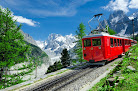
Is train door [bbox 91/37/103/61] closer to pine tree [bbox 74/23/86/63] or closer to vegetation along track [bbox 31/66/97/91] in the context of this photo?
vegetation along track [bbox 31/66/97/91]

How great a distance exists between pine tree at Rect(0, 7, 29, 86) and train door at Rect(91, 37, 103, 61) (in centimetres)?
765

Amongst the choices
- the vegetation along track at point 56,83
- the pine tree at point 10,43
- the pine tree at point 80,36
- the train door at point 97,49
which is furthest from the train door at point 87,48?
the pine tree at point 80,36

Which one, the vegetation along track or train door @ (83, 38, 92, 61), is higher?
train door @ (83, 38, 92, 61)

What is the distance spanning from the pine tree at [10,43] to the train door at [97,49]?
301 inches

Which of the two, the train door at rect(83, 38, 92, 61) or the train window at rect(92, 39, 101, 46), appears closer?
the train window at rect(92, 39, 101, 46)

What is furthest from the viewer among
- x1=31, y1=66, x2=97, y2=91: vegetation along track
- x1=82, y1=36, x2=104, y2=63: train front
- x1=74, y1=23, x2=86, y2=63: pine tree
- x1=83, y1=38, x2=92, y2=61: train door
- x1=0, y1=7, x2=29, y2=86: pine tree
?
x1=74, y1=23, x2=86, y2=63: pine tree

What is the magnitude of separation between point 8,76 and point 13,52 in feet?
8.41

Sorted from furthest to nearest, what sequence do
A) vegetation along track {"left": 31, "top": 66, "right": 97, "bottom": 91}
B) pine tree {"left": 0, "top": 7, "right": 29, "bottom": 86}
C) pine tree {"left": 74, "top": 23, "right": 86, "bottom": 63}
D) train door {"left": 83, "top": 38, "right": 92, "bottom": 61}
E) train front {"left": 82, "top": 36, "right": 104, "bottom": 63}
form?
1. pine tree {"left": 74, "top": 23, "right": 86, "bottom": 63}
2. train door {"left": 83, "top": 38, "right": 92, "bottom": 61}
3. train front {"left": 82, "top": 36, "right": 104, "bottom": 63}
4. pine tree {"left": 0, "top": 7, "right": 29, "bottom": 86}
5. vegetation along track {"left": 31, "top": 66, "right": 97, "bottom": 91}

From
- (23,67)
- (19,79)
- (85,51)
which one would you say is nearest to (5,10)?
(23,67)

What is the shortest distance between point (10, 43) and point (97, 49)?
915cm

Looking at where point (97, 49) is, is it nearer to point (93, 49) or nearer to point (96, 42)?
point (93, 49)

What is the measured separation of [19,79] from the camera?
12391 millimetres

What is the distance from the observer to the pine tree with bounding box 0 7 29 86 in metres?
11.9

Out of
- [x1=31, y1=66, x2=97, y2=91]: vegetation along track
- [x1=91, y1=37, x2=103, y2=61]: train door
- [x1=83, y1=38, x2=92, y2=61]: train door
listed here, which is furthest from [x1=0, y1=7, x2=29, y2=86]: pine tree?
[x1=91, y1=37, x2=103, y2=61]: train door
